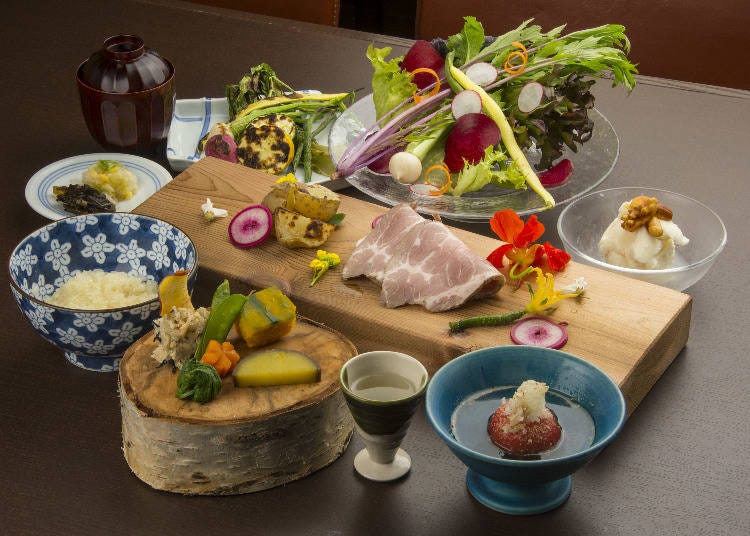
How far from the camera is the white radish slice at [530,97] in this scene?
6.38 feet

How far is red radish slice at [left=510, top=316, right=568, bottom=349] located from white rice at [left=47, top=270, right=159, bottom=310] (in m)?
0.54

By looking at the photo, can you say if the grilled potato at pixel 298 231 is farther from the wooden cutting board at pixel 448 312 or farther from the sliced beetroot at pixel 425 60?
the sliced beetroot at pixel 425 60

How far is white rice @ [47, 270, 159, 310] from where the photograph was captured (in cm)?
148

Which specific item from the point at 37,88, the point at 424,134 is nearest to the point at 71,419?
the point at 424,134

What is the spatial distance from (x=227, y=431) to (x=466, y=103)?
0.98m

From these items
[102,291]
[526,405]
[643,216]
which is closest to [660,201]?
[643,216]

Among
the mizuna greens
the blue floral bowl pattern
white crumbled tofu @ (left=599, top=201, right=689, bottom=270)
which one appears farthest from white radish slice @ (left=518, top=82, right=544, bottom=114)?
the blue floral bowl pattern

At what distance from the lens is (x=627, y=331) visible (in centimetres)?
145

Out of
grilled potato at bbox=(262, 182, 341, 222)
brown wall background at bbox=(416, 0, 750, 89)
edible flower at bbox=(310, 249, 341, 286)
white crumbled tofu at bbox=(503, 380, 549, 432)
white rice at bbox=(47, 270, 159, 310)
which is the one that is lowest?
brown wall background at bbox=(416, 0, 750, 89)

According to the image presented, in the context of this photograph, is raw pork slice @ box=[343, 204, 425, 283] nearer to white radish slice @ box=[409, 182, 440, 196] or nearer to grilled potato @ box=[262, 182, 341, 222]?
grilled potato @ box=[262, 182, 341, 222]

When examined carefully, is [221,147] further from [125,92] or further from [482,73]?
[482,73]

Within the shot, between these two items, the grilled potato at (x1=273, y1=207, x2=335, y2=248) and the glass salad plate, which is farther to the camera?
the glass salad plate

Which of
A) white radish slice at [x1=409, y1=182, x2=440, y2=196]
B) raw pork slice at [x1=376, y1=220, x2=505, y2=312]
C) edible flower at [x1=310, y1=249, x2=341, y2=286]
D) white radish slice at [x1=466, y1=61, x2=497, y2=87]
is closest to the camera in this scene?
raw pork slice at [x1=376, y1=220, x2=505, y2=312]

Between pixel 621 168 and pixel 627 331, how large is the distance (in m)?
0.66
